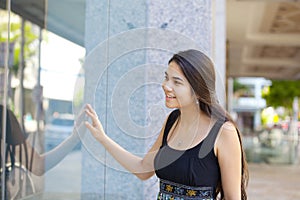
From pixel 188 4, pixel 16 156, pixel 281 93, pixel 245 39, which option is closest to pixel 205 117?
pixel 188 4

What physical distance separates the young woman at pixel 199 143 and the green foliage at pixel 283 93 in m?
32.7

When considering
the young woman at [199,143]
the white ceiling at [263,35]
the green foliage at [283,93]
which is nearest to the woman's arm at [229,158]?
the young woman at [199,143]

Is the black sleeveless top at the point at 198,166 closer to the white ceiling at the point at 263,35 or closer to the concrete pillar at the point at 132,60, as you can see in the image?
the concrete pillar at the point at 132,60

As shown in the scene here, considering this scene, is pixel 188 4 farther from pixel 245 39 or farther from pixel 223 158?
pixel 245 39

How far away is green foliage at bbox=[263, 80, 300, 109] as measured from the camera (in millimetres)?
33469

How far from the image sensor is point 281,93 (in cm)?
3453

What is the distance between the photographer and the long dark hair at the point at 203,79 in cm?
190

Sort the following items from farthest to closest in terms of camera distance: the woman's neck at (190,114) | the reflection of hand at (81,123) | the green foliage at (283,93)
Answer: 1. the green foliage at (283,93)
2. the reflection of hand at (81,123)
3. the woman's neck at (190,114)

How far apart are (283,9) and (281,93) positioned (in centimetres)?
2238

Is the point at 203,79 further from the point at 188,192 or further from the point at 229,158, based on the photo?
the point at 188,192

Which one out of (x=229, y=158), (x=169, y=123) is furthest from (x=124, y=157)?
(x=229, y=158)

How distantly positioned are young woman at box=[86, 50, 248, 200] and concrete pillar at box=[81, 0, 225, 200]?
1176 millimetres

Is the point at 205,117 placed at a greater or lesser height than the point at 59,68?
lesser

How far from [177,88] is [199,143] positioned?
23 centimetres
